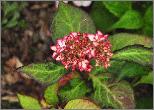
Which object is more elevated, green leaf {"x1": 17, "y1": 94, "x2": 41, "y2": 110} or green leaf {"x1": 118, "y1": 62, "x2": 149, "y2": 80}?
green leaf {"x1": 118, "y1": 62, "x2": 149, "y2": 80}

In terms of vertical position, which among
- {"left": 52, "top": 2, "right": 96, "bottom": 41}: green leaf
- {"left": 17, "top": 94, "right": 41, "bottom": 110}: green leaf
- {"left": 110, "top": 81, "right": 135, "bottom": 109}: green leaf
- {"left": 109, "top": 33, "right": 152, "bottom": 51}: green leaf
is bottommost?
{"left": 17, "top": 94, "right": 41, "bottom": 110}: green leaf

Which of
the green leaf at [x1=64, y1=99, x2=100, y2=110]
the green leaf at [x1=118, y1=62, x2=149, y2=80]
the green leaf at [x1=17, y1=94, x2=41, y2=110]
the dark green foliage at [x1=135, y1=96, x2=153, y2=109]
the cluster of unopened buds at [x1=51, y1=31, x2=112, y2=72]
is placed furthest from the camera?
the dark green foliage at [x1=135, y1=96, x2=153, y2=109]

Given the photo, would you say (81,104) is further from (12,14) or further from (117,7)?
(12,14)

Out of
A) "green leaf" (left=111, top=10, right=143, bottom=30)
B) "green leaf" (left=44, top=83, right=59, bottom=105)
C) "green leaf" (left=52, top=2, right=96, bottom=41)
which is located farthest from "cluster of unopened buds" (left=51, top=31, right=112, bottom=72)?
"green leaf" (left=111, top=10, right=143, bottom=30)

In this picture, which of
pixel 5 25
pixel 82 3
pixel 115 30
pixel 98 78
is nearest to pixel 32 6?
pixel 5 25

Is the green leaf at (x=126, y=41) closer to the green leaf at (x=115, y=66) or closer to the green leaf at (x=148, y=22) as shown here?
the green leaf at (x=115, y=66)

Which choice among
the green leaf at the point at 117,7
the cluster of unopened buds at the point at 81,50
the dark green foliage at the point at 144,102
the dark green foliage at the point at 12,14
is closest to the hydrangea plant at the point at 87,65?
the cluster of unopened buds at the point at 81,50

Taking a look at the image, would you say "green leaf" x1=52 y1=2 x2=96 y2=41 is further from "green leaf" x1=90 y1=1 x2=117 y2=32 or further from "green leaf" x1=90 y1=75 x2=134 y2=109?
"green leaf" x1=90 y1=1 x2=117 y2=32

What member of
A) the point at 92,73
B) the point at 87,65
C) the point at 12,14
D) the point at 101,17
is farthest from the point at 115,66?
the point at 12,14
